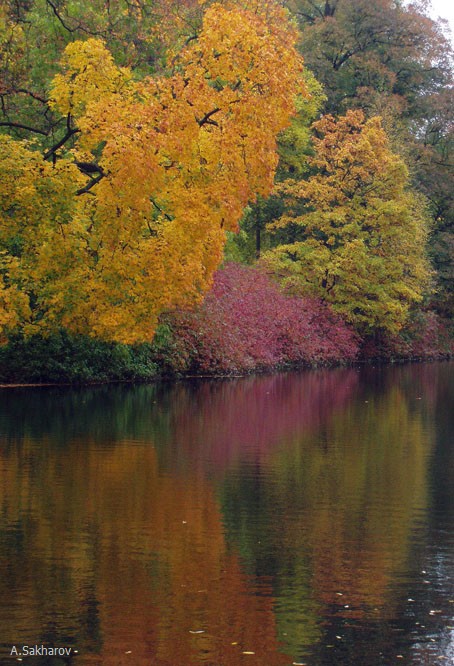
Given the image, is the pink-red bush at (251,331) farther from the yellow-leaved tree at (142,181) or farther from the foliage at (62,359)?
the yellow-leaved tree at (142,181)

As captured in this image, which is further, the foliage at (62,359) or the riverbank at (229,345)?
the riverbank at (229,345)

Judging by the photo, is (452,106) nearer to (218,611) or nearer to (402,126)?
(402,126)

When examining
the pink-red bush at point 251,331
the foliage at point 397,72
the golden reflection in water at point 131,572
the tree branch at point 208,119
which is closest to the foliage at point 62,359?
the pink-red bush at point 251,331

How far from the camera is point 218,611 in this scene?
8.30 meters

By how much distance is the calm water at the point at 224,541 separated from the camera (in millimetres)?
7680

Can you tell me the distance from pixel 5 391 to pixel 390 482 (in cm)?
1474

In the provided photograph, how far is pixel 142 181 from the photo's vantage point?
2245 centimetres

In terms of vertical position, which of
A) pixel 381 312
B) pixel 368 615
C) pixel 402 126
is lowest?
pixel 368 615

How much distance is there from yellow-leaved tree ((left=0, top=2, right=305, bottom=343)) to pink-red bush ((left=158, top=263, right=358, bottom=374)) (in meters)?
9.12

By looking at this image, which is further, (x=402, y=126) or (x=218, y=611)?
(x=402, y=126)

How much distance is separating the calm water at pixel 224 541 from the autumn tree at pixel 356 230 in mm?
25509

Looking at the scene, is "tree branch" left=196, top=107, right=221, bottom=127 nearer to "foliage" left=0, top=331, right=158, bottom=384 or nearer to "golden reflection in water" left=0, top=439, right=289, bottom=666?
"foliage" left=0, top=331, right=158, bottom=384

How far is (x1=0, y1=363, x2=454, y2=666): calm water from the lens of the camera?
25.2 ft

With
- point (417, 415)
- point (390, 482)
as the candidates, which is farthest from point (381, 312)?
point (390, 482)
